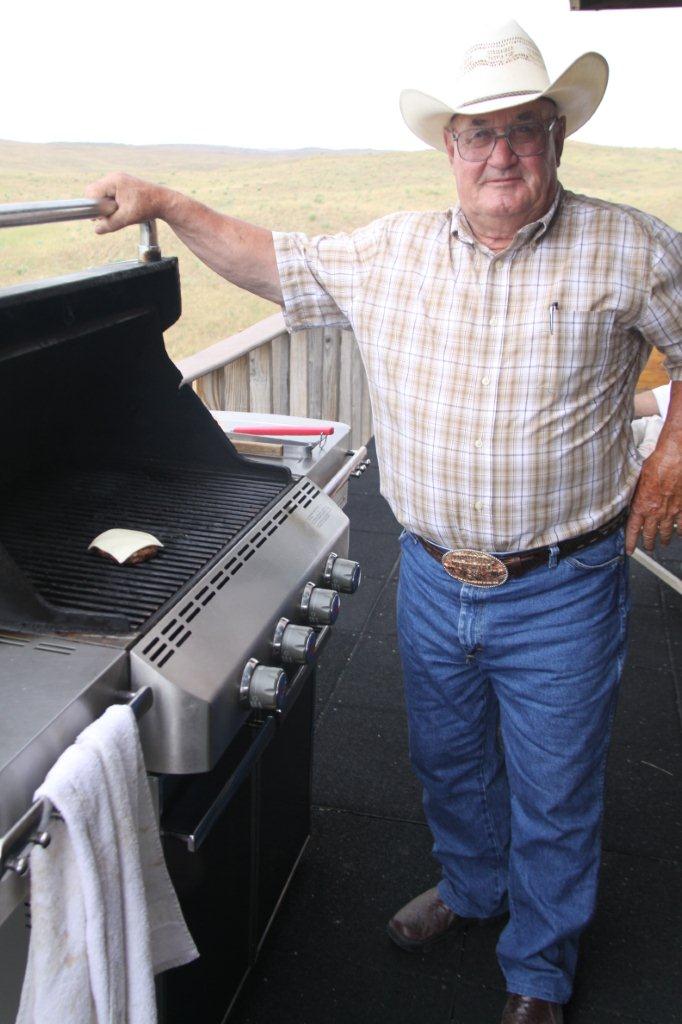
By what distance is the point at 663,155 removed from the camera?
18.9 feet

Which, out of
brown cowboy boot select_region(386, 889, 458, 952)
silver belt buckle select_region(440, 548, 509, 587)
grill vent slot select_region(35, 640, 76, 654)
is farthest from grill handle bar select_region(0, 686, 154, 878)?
brown cowboy boot select_region(386, 889, 458, 952)

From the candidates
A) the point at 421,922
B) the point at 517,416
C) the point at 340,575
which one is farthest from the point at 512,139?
the point at 421,922

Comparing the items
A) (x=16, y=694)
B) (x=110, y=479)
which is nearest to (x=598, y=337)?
(x=110, y=479)

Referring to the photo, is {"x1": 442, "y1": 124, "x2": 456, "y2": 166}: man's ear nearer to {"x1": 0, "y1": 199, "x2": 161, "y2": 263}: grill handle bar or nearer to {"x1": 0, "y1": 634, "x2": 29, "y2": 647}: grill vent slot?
{"x1": 0, "y1": 199, "x2": 161, "y2": 263}: grill handle bar

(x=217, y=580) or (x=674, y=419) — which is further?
(x=674, y=419)

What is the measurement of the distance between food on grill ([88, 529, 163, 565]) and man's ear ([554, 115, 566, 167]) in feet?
3.47

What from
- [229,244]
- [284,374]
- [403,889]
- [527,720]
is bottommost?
[403,889]

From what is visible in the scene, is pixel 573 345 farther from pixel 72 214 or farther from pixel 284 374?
pixel 284 374

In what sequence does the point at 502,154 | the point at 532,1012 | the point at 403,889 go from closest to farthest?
1. the point at 502,154
2. the point at 532,1012
3. the point at 403,889

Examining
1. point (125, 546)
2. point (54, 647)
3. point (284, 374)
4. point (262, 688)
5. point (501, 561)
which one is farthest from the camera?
point (284, 374)

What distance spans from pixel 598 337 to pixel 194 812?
3.50 feet

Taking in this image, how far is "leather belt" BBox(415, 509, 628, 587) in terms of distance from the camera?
5.28ft

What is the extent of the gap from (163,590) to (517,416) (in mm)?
744

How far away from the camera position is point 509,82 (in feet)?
4.83
